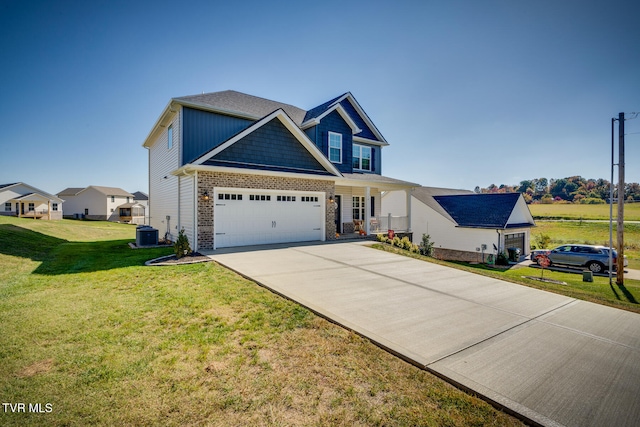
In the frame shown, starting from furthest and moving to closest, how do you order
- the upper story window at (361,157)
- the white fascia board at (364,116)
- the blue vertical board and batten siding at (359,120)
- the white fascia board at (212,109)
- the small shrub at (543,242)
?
1. the small shrub at (543,242)
2. the upper story window at (361,157)
3. the blue vertical board and batten siding at (359,120)
4. the white fascia board at (364,116)
5. the white fascia board at (212,109)

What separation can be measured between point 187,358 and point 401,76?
16.3 metres

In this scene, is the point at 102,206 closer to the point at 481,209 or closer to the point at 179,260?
the point at 179,260

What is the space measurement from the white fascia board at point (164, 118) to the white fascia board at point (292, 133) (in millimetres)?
3728

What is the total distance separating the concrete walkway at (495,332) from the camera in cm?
285

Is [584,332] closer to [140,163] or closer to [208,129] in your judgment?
[208,129]

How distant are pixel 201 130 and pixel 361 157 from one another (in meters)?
10.5

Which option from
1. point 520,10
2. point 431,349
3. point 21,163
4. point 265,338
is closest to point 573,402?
point 431,349

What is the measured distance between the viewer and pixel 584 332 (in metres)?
4.59

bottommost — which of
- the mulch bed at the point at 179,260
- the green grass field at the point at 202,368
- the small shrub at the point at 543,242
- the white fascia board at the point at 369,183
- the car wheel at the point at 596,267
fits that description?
the car wheel at the point at 596,267

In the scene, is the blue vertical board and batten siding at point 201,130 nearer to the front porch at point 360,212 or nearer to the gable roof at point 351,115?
the gable roof at point 351,115

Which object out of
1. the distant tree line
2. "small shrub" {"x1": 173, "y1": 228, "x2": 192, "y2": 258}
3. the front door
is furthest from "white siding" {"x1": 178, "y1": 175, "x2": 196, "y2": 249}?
the distant tree line

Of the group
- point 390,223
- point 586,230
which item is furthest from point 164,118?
point 586,230

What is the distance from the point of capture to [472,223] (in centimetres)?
2164

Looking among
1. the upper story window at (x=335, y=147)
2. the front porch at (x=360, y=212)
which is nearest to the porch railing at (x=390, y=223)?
the front porch at (x=360, y=212)
